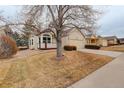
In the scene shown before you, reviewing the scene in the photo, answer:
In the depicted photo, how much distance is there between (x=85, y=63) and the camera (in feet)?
24.2

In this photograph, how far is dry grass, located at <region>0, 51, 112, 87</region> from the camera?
5.73 m

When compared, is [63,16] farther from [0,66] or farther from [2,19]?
[0,66]


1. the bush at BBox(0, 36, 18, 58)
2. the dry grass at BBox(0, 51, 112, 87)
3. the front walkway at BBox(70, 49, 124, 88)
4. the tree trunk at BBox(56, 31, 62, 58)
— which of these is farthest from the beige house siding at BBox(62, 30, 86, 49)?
the bush at BBox(0, 36, 18, 58)

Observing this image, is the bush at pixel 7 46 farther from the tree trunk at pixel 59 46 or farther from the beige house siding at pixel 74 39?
the beige house siding at pixel 74 39

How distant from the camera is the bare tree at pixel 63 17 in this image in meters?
7.04

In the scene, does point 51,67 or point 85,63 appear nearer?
point 51,67

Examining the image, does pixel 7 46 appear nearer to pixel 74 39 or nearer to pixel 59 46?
pixel 59 46

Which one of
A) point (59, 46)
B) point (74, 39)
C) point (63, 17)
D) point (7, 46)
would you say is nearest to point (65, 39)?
point (59, 46)

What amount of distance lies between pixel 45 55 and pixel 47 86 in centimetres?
240

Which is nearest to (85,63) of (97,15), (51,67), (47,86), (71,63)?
(71,63)

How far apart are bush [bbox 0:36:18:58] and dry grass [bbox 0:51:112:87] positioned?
728mm

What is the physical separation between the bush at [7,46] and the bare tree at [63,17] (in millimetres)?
1438

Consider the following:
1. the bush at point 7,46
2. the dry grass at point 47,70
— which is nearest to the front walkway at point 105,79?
the dry grass at point 47,70

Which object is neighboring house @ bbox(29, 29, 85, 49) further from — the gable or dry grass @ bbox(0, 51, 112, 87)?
dry grass @ bbox(0, 51, 112, 87)
